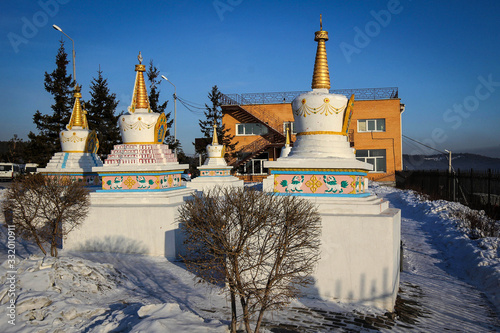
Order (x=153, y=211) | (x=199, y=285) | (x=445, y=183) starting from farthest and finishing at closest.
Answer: (x=445, y=183) → (x=153, y=211) → (x=199, y=285)

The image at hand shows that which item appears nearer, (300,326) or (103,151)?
(300,326)

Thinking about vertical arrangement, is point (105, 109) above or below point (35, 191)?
above

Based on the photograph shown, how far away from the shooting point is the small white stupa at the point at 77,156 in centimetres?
1290

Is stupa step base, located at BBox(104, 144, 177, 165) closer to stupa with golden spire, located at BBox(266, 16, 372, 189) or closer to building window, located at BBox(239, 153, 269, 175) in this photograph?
stupa with golden spire, located at BBox(266, 16, 372, 189)

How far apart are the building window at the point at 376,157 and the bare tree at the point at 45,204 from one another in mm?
25303

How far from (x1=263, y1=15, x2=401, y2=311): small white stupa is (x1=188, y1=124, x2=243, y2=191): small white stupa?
1197cm

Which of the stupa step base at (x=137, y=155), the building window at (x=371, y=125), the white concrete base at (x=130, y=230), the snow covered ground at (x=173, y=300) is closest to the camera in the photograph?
the snow covered ground at (x=173, y=300)

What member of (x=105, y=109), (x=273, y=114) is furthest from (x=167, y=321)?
(x=273, y=114)

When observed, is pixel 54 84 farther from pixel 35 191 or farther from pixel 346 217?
pixel 346 217

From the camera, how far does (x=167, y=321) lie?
4.80 m

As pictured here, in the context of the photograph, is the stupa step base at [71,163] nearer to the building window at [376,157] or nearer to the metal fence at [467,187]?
the metal fence at [467,187]

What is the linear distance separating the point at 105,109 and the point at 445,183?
22778 millimetres

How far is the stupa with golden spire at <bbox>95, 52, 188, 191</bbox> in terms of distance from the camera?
10.2 metres

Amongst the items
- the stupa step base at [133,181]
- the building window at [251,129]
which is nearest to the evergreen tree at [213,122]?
the building window at [251,129]
